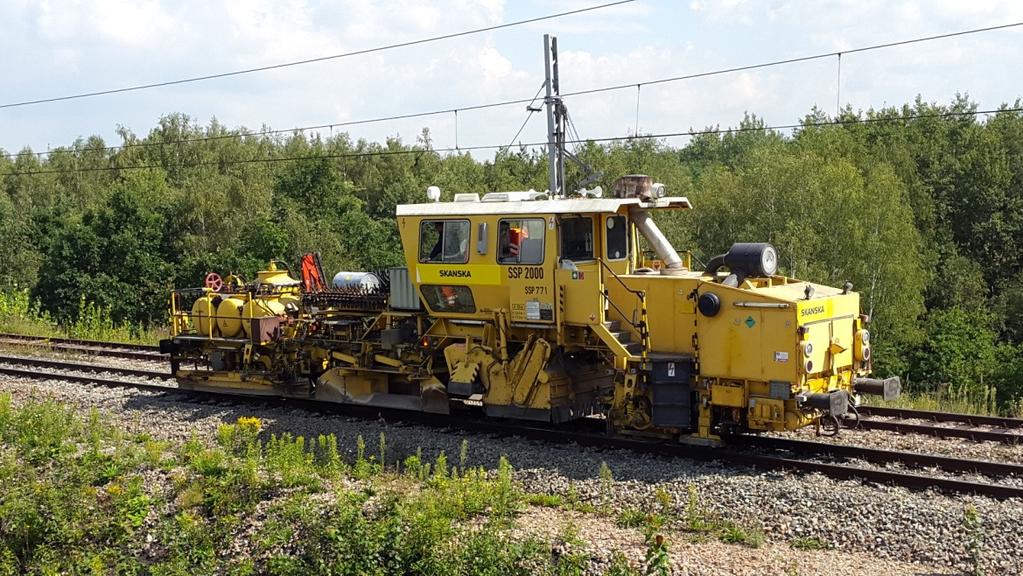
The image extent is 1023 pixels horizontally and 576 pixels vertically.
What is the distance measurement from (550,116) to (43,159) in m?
69.1

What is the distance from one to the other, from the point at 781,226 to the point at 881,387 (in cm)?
2043

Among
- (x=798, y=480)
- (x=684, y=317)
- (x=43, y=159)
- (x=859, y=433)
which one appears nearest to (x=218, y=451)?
(x=684, y=317)

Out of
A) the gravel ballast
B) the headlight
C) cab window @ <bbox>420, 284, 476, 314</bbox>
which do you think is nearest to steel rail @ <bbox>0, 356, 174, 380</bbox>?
the gravel ballast

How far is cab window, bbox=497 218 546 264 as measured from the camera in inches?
474

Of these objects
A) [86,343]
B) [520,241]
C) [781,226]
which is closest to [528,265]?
[520,241]

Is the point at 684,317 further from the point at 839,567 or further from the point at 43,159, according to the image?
the point at 43,159

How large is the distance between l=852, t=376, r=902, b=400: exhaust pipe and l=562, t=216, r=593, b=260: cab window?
12.6 ft

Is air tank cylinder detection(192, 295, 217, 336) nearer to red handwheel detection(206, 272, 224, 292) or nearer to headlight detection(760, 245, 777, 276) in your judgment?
red handwheel detection(206, 272, 224, 292)

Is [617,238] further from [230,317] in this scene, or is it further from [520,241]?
[230,317]

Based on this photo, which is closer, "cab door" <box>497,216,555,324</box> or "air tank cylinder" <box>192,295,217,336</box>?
"cab door" <box>497,216,555,324</box>

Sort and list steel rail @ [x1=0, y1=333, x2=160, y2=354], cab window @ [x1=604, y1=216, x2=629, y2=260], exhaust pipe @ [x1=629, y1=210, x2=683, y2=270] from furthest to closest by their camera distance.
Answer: steel rail @ [x1=0, y1=333, x2=160, y2=354], exhaust pipe @ [x1=629, y1=210, x2=683, y2=270], cab window @ [x1=604, y1=216, x2=629, y2=260]

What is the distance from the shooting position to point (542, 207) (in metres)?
12.0

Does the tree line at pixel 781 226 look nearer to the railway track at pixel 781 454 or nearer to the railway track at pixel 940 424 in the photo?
the railway track at pixel 940 424

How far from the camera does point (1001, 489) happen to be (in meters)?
9.38
